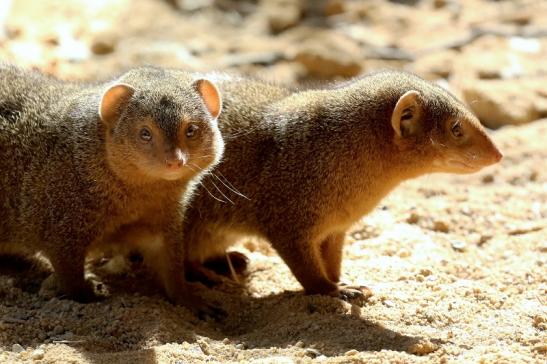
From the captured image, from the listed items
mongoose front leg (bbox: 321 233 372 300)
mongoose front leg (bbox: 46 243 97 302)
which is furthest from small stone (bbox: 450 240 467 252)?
mongoose front leg (bbox: 46 243 97 302)

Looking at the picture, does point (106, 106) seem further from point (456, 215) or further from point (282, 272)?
point (456, 215)

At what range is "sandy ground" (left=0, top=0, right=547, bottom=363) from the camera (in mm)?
3693

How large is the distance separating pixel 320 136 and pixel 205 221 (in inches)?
30.1

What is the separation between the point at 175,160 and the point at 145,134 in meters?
0.23

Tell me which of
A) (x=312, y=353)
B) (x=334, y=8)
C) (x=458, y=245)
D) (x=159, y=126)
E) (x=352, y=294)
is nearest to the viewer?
(x=312, y=353)

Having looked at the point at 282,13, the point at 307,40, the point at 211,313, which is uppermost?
the point at 282,13

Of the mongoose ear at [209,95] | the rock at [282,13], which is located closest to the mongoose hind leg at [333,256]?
the mongoose ear at [209,95]

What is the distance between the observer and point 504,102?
6773 mm

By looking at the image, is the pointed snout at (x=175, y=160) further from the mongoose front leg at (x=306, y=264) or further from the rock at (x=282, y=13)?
the rock at (x=282, y=13)

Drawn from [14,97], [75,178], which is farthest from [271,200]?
[14,97]

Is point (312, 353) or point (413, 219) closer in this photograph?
point (312, 353)

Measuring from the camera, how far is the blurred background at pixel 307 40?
7121mm

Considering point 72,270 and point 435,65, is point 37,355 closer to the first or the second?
point 72,270

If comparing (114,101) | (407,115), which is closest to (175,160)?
(114,101)
